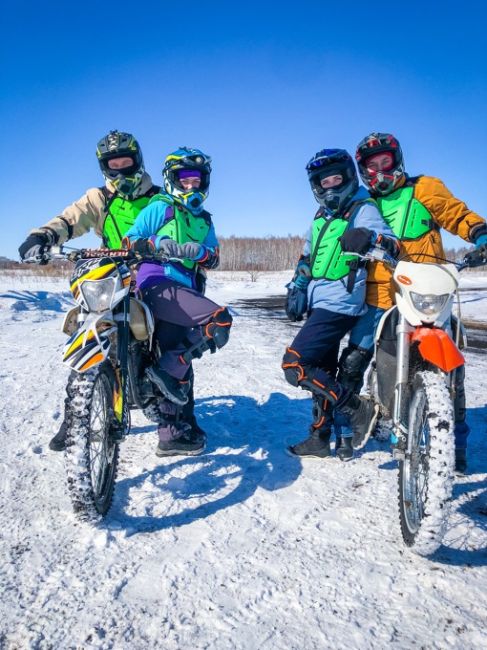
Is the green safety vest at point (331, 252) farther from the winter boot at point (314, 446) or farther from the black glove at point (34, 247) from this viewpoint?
the black glove at point (34, 247)

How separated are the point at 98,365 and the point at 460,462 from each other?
2519 millimetres

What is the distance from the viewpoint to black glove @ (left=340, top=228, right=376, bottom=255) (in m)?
2.72

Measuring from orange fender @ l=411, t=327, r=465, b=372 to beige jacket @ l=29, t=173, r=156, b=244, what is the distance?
2.63m

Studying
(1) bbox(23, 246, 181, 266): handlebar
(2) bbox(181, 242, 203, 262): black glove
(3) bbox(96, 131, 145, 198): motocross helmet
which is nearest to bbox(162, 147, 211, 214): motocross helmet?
(3) bbox(96, 131, 145, 198): motocross helmet

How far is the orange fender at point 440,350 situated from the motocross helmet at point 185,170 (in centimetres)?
199

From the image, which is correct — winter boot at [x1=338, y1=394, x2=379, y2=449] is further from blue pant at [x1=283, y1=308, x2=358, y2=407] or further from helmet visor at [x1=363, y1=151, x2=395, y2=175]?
helmet visor at [x1=363, y1=151, x2=395, y2=175]

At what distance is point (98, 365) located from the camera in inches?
98.2

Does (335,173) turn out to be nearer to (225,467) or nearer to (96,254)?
(96,254)

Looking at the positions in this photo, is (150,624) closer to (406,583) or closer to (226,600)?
(226,600)

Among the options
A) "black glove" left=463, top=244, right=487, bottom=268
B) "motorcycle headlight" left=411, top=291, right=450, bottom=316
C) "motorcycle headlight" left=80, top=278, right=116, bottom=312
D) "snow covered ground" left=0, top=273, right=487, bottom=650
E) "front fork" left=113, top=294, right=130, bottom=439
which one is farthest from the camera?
"black glove" left=463, top=244, right=487, bottom=268

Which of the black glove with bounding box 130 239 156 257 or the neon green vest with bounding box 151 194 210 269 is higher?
the neon green vest with bounding box 151 194 210 269

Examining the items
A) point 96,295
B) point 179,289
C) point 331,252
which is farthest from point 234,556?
point 331,252

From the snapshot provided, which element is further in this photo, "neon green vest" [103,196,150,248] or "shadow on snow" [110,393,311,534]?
"neon green vest" [103,196,150,248]

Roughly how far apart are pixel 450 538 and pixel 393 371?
99cm
